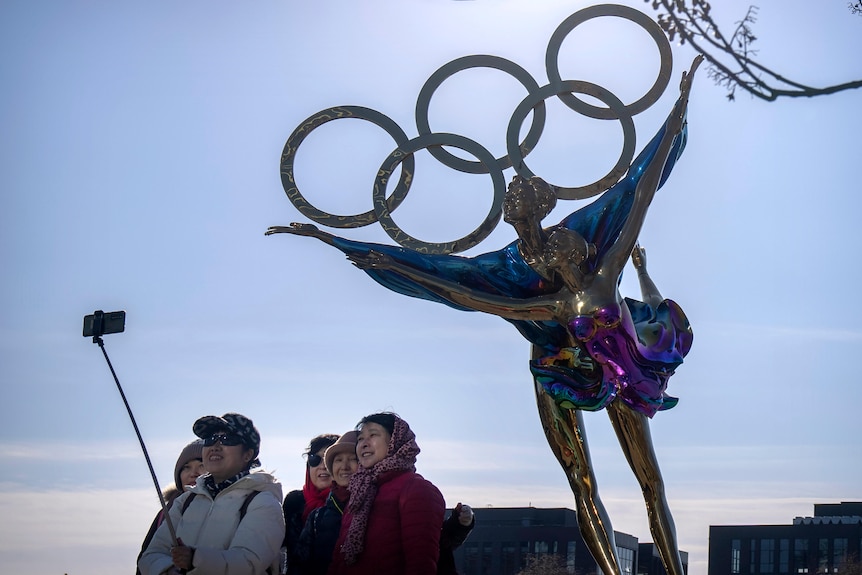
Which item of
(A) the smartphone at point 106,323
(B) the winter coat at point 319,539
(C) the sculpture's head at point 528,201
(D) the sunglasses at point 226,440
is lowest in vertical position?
(B) the winter coat at point 319,539

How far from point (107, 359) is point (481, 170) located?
3065 millimetres

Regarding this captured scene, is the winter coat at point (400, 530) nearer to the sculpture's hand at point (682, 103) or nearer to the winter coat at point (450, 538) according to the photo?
the winter coat at point (450, 538)

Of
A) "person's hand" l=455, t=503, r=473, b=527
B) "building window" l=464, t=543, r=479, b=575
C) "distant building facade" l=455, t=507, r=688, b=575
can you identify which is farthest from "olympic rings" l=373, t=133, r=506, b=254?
"building window" l=464, t=543, r=479, b=575

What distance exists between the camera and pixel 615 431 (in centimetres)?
962

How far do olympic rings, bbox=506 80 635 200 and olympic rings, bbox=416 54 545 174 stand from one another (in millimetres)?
67

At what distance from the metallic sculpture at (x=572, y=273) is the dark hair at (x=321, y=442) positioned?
3.71ft

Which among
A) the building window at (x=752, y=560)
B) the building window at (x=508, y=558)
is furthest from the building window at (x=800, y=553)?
the building window at (x=508, y=558)

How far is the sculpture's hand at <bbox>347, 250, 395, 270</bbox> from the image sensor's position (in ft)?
31.8

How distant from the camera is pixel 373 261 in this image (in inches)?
382

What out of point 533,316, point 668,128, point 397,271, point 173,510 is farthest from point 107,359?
point 668,128

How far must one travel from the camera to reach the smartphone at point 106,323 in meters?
9.04

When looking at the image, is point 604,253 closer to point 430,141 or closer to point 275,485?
point 430,141

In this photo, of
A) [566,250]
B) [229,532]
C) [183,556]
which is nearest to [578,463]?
[566,250]

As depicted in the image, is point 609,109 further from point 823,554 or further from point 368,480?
point 823,554
